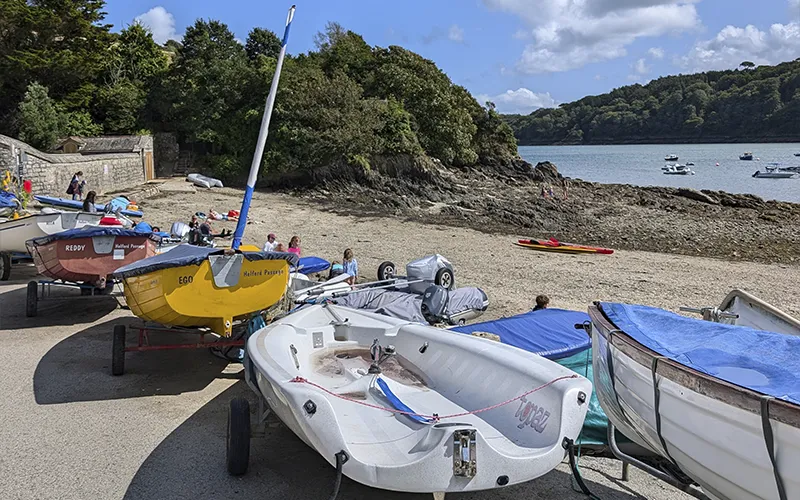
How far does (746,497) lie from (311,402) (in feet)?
8.48

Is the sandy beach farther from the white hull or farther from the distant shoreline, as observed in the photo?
the distant shoreline

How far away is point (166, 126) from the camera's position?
34.8 metres

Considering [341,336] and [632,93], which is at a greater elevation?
[632,93]

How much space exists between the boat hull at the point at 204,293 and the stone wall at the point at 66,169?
17162 mm

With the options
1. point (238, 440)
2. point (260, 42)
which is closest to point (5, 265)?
point (238, 440)

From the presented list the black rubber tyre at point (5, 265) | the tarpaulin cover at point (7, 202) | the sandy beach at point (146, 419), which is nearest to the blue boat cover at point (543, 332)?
the sandy beach at point (146, 419)

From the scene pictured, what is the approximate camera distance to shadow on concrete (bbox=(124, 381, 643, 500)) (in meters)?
4.78

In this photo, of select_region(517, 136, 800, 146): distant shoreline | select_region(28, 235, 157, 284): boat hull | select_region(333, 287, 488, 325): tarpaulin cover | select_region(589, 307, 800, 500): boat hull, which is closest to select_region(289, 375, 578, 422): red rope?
select_region(589, 307, 800, 500): boat hull

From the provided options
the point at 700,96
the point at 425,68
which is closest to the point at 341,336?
the point at 425,68

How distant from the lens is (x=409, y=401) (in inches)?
217

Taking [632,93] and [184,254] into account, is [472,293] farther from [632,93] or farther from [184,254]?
[632,93]

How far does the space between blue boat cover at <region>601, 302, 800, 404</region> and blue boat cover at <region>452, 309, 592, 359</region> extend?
7.13ft

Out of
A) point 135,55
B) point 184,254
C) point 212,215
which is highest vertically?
point 135,55

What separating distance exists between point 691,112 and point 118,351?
432ft
